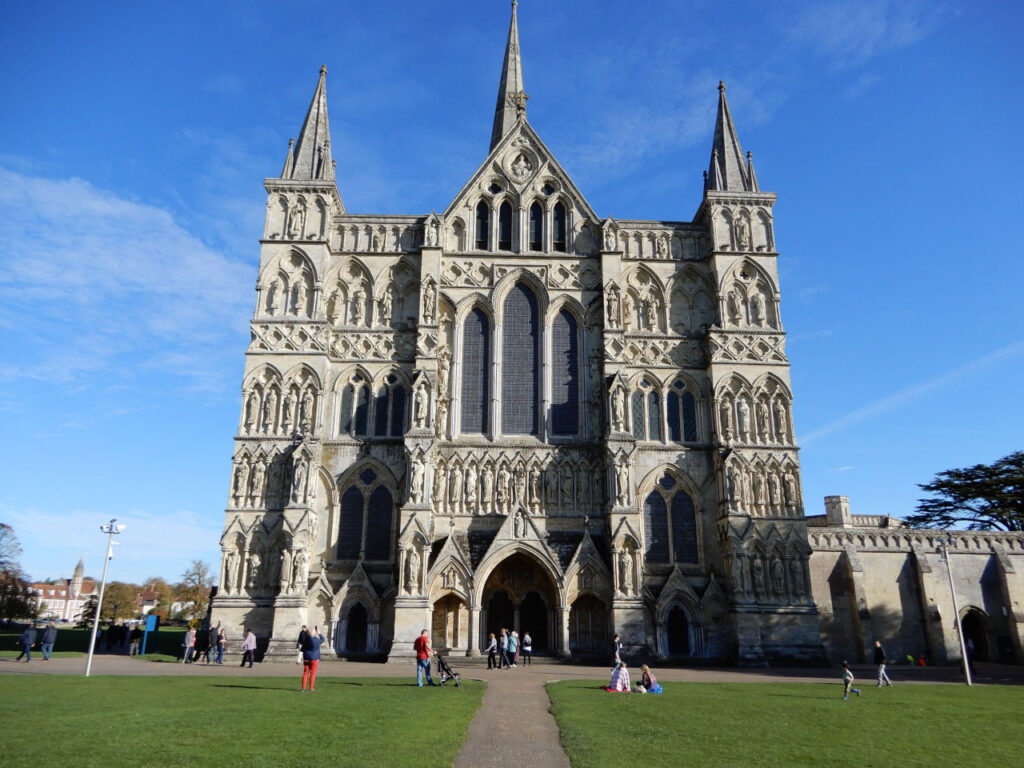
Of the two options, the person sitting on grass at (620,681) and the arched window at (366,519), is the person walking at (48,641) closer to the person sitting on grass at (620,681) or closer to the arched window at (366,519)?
the arched window at (366,519)

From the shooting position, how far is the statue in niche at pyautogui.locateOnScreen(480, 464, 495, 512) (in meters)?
32.0

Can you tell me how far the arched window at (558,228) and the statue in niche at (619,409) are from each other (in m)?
8.49

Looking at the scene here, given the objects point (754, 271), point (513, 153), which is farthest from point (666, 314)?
point (513, 153)

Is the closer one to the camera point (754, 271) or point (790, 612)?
point (790, 612)

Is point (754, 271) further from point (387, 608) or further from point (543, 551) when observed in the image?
point (387, 608)

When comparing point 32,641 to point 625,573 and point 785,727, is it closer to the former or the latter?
point 625,573

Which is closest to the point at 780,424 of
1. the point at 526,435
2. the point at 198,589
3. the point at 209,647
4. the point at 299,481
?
the point at 526,435

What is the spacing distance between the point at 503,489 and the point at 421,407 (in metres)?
5.11

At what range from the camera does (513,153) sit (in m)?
37.9

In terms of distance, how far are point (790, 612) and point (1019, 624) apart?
13946 mm

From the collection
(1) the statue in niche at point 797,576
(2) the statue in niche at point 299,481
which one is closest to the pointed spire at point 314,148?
(2) the statue in niche at point 299,481

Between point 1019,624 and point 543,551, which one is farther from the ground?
point 543,551

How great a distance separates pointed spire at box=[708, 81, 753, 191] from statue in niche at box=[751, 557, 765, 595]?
18.5 m

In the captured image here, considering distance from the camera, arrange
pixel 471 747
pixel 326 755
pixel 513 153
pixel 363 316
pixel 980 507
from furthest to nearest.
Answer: pixel 980 507
pixel 513 153
pixel 363 316
pixel 471 747
pixel 326 755
